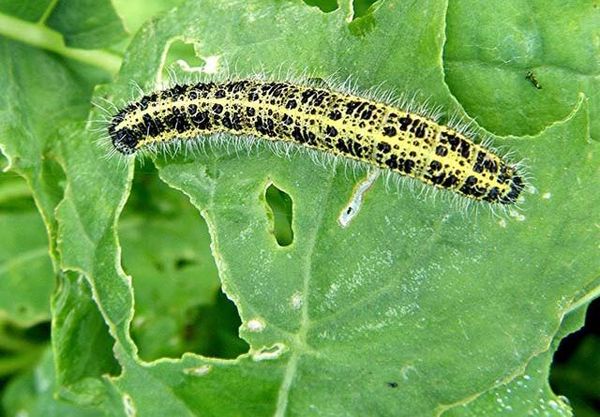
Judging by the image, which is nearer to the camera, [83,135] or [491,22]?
[491,22]

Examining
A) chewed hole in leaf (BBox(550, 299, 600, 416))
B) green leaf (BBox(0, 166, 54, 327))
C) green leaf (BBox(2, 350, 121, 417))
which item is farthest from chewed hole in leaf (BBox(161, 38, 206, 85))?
chewed hole in leaf (BBox(550, 299, 600, 416))

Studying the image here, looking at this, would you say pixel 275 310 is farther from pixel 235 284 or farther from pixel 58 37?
pixel 58 37

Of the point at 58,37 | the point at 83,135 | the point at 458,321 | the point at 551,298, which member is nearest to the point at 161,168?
the point at 83,135

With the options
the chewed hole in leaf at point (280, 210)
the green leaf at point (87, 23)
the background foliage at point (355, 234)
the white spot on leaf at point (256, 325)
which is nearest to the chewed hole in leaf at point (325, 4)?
the background foliage at point (355, 234)

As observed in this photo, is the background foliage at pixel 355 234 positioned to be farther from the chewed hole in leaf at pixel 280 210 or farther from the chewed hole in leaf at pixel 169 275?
the chewed hole in leaf at pixel 169 275

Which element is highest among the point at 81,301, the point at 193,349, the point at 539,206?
the point at 539,206

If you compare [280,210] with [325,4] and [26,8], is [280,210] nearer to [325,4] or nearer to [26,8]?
[325,4]

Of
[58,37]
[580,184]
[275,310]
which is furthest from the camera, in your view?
[58,37]

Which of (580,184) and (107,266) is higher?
(580,184)

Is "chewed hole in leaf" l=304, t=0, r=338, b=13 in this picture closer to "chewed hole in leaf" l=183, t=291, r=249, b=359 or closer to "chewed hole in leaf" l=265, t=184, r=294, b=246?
"chewed hole in leaf" l=265, t=184, r=294, b=246
